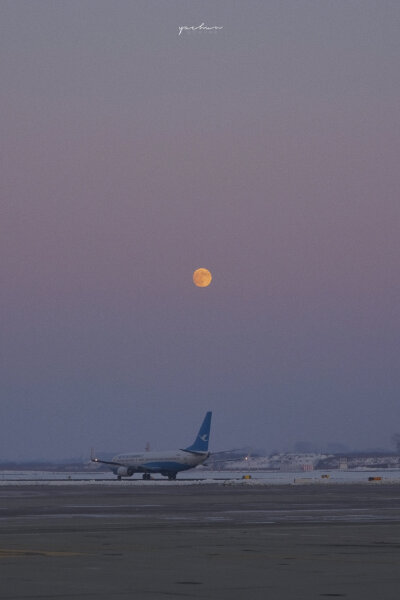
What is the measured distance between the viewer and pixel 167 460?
144 meters

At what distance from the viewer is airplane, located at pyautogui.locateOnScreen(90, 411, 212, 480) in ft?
470

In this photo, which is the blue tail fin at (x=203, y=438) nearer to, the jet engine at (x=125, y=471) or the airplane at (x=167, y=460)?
the airplane at (x=167, y=460)
